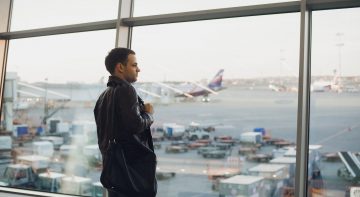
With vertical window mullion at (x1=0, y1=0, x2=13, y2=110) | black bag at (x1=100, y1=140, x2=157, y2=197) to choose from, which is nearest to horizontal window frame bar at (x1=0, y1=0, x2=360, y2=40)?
vertical window mullion at (x1=0, y1=0, x2=13, y2=110)

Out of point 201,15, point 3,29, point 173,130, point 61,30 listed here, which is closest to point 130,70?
point 201,15

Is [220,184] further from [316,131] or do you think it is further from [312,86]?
[312,86]

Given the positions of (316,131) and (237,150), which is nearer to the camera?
(316,131)

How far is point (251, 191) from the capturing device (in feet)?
8.50

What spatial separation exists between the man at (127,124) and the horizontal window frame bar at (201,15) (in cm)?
111

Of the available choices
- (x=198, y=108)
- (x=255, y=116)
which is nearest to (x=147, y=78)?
(x=198, y=108)

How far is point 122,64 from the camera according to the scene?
1810mm

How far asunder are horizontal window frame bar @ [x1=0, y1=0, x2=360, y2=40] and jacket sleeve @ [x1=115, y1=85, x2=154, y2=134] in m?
1.23

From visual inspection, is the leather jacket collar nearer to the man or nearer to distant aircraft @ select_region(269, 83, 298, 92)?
the man

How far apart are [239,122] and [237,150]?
0.67ft

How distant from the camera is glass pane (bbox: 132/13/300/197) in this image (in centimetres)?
255

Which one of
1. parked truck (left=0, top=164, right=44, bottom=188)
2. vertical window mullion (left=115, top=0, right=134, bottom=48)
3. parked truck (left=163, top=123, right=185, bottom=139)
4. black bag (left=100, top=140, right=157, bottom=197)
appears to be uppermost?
vertical window mullion (left=115, top=0, right=134, bottom=48)

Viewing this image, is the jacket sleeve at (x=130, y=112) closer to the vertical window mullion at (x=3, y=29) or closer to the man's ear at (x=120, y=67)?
the man's ear at (x=120, y=67)

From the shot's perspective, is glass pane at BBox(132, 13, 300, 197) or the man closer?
the man
